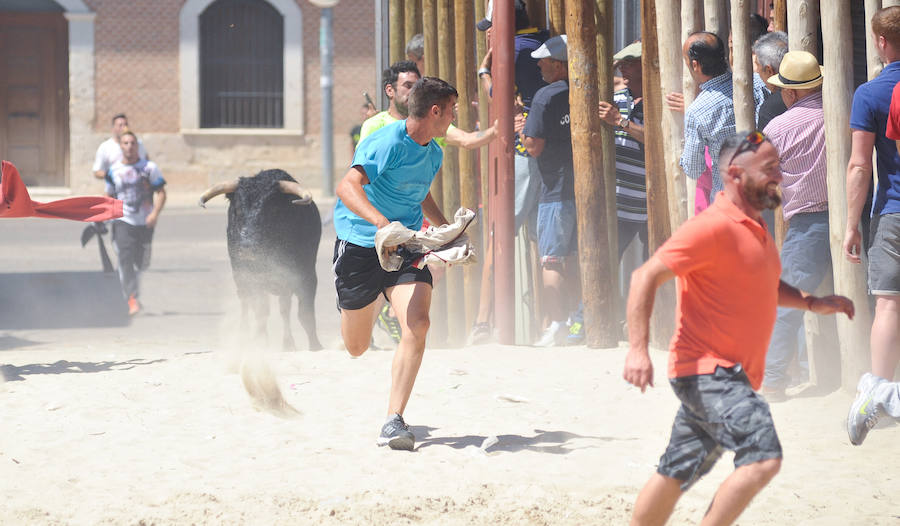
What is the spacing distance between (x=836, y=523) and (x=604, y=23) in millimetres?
4365

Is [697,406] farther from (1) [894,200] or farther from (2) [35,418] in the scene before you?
(2) [35,418]

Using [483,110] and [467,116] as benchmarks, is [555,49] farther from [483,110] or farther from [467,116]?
[467,116]

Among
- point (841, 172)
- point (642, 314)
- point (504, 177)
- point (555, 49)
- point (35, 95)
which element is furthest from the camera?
point (35, 95)

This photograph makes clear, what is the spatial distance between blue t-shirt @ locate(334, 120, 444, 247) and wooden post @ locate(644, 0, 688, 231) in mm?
1973

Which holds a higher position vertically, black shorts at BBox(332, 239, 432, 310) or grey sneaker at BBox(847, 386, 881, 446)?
black shorts at BBox(332, 239, 432, 310)

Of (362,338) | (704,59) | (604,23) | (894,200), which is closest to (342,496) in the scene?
(362,338)

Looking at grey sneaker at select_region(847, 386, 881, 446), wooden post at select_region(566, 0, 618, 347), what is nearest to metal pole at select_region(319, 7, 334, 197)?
wooden post at select_region(566, 0, 618, 347)

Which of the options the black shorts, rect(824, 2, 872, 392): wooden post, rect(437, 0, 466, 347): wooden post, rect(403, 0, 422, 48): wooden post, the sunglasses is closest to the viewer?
the sunglasses

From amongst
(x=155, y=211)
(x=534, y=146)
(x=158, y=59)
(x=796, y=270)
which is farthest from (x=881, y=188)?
(x=158, y=59)

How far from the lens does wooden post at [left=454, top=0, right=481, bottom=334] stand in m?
9.02

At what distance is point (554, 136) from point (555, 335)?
4.46 ft

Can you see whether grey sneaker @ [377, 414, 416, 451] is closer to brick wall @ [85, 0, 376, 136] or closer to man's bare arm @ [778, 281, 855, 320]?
man's bare arm @ [778, 281, 855, 320]

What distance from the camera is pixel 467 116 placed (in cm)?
920

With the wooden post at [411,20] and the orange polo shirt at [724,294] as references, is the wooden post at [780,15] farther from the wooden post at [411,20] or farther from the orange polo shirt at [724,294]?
the wooden post at [411,20]
